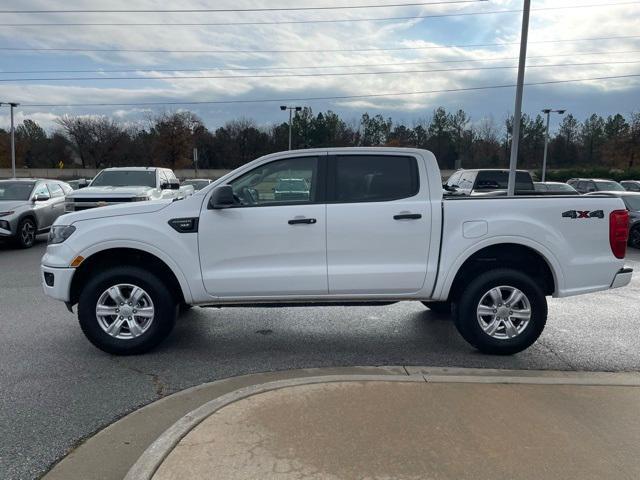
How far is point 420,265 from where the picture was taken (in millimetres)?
5035

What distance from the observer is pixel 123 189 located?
41.0 feet

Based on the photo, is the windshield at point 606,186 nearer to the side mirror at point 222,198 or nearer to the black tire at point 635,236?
the black tire at point 635,236

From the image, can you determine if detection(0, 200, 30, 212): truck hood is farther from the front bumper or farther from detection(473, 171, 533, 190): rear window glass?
detection(473, 171, 533, 190): rear window glass

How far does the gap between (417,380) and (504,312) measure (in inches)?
53.9

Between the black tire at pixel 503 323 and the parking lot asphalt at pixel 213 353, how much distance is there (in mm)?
163

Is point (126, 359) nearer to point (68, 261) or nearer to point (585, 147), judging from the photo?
point (68, 261)

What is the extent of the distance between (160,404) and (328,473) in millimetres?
1652

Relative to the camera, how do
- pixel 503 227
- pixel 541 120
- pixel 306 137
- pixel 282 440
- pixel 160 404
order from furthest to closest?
pixel 541 120 → pixel 306 137 → pixel 503 227 → pixel 160 404 → pixel 282 440

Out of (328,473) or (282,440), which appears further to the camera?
(282,440)

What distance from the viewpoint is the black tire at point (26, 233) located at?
12.6 meters

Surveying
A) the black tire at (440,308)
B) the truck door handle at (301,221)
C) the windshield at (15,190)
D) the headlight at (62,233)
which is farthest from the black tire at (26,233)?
the black tire at (440,308)

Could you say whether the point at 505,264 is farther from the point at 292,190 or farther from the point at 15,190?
the point at 15,190

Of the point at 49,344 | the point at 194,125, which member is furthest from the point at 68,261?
the point at 194,125

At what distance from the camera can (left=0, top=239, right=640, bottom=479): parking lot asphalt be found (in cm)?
380
